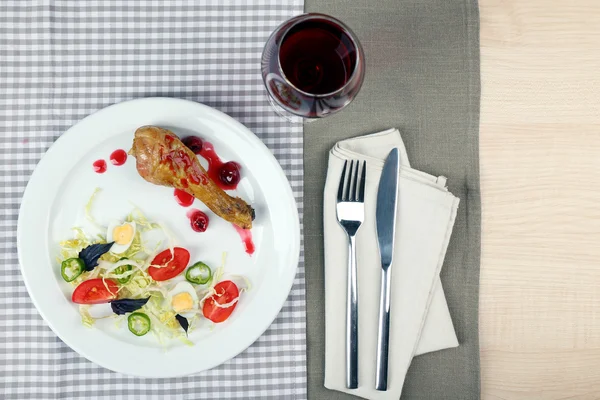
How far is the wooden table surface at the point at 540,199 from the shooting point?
1.39 meters

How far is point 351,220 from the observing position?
1.35 m

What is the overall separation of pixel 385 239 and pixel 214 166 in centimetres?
43

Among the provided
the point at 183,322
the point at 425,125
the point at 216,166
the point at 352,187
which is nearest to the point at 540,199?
the point at 425,125

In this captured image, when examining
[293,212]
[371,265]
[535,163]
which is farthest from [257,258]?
[535,163]

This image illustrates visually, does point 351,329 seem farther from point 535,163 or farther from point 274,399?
point 535,163

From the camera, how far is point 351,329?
4.43 feet

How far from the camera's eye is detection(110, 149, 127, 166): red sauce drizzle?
1315 mm

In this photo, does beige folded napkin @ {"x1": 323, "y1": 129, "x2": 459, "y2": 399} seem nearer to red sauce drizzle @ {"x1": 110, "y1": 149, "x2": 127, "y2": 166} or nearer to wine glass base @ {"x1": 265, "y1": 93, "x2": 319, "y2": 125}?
wine glass base @ {"x1": 265, "y1": 93, "x2": 319, "y2": 125}

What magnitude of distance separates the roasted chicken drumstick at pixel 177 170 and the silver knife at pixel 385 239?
0.31 metres

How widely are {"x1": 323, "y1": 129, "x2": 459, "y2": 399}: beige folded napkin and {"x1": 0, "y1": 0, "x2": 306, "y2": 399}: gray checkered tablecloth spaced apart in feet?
0.79

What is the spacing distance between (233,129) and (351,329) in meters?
0.53

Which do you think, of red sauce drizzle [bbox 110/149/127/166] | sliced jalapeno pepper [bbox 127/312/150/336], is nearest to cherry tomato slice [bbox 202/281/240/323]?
sliced jalapeno pepper [bbox 127/312/150/336]

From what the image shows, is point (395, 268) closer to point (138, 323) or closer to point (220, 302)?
point (220, 302)

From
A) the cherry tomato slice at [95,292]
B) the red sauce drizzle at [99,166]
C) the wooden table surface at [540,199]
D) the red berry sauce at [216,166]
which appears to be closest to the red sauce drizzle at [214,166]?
the red berry sauce at [216,166]
